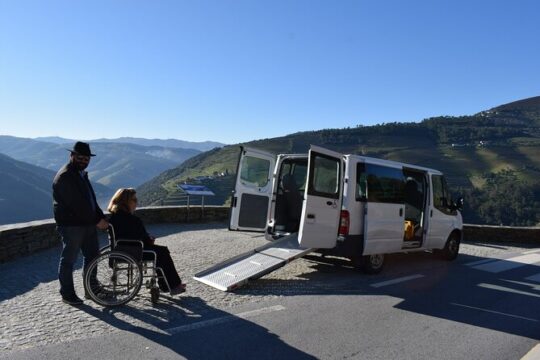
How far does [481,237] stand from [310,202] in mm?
9553

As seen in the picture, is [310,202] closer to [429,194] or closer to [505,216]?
[429,194]

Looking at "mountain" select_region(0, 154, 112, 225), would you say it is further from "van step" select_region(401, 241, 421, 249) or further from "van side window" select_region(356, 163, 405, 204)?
"van side window" select_region(356, 163, 405, 204)

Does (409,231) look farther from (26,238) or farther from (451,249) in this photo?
(26,238)

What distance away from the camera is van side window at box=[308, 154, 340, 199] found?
707cm

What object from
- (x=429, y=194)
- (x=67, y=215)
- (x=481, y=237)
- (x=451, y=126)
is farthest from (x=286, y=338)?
(x=451, y=126)

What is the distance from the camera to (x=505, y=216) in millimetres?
68812

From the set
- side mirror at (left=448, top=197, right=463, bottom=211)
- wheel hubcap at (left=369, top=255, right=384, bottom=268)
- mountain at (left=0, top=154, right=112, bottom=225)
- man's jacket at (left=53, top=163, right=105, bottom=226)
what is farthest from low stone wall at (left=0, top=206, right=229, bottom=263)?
mountain at (left=0, top=154, right=112, bottom=225)

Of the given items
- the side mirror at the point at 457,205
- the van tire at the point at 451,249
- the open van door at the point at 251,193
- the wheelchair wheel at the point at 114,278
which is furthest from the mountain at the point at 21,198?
the wheelchair wheel at the point at 114,278

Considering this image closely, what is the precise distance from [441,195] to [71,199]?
24.1 ft

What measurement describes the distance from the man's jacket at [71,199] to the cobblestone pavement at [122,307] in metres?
1.03

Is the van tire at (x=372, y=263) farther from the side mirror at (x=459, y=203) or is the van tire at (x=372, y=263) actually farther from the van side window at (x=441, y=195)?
the side mirror at (x=459, y=203)

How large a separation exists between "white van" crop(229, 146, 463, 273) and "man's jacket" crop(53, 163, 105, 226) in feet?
10.4

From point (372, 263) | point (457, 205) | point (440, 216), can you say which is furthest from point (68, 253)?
point (457, 205)

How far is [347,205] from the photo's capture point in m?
7.30
